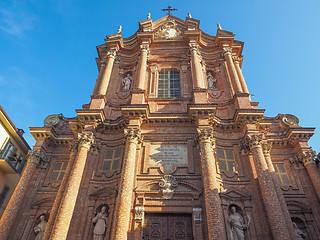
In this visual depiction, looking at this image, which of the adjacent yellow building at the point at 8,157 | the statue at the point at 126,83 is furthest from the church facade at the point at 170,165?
the adjacent yellow building at the point at 8,157

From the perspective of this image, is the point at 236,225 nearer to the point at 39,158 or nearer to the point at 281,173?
the point at 281,173

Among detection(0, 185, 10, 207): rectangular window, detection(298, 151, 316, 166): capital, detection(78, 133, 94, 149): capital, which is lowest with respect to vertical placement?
detection(0, 185, 10, 207): rectangular window

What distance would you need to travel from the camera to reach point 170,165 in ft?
49.8

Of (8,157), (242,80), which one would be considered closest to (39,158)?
(8,157)

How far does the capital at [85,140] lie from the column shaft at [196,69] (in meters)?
8.44

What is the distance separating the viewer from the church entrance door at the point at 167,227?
12773mm

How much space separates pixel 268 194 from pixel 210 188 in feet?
10.1

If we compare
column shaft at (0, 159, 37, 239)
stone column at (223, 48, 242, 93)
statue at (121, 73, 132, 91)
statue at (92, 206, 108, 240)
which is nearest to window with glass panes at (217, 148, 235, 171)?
stone column at (223, 48, 242, 93)

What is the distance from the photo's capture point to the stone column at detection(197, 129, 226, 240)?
1174 cm

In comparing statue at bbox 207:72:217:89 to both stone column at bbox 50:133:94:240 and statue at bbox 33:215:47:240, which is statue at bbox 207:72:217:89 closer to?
stone column at bbox 50:133:94:240

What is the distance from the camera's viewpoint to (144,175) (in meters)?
14.8

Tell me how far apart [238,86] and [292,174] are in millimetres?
7358

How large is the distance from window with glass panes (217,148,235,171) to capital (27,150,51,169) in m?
12.6

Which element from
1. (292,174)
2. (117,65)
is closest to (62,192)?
(117,65)
